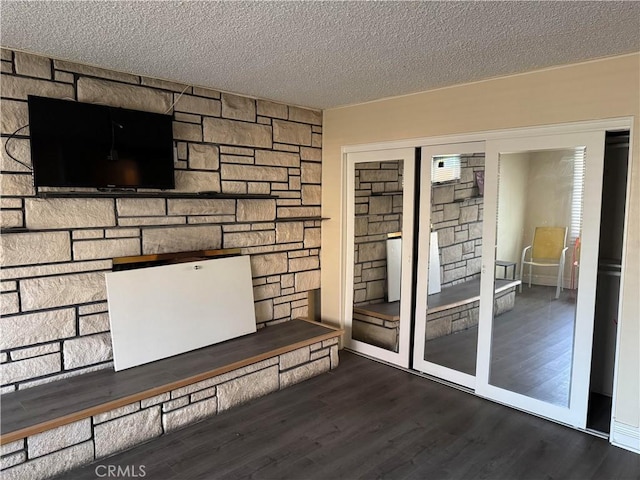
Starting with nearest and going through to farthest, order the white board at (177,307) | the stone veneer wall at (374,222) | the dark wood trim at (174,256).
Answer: the white board at (177,307), the dark wood trim at (174,256), the stone veneer wall at (374,222)

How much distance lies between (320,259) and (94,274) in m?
2.14

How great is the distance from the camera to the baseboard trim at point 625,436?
2598 mm

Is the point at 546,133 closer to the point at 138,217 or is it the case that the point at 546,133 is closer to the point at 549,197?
the point at 549,197

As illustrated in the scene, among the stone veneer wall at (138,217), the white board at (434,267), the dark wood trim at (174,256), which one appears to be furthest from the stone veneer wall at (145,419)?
the white board at (434,267)

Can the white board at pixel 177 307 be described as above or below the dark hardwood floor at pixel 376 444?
above

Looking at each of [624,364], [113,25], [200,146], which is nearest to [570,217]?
[624,364]

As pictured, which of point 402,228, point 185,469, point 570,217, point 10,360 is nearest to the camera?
point 185,469

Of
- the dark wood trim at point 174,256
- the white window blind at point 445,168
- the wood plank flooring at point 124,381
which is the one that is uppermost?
the white window blind at point 445,168

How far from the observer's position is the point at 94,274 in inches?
114

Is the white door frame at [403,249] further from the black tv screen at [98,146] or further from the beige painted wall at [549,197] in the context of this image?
the black tv screen at [98,146]

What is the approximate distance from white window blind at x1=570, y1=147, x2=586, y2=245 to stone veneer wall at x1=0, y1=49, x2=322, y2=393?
227 centimetres

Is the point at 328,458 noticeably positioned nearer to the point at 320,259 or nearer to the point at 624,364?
the point at 624,364

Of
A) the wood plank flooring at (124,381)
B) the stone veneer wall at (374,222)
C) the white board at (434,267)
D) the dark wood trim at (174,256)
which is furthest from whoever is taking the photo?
the stone veneer wall at (374,222)

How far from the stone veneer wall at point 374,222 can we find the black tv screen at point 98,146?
1760 millimetres
